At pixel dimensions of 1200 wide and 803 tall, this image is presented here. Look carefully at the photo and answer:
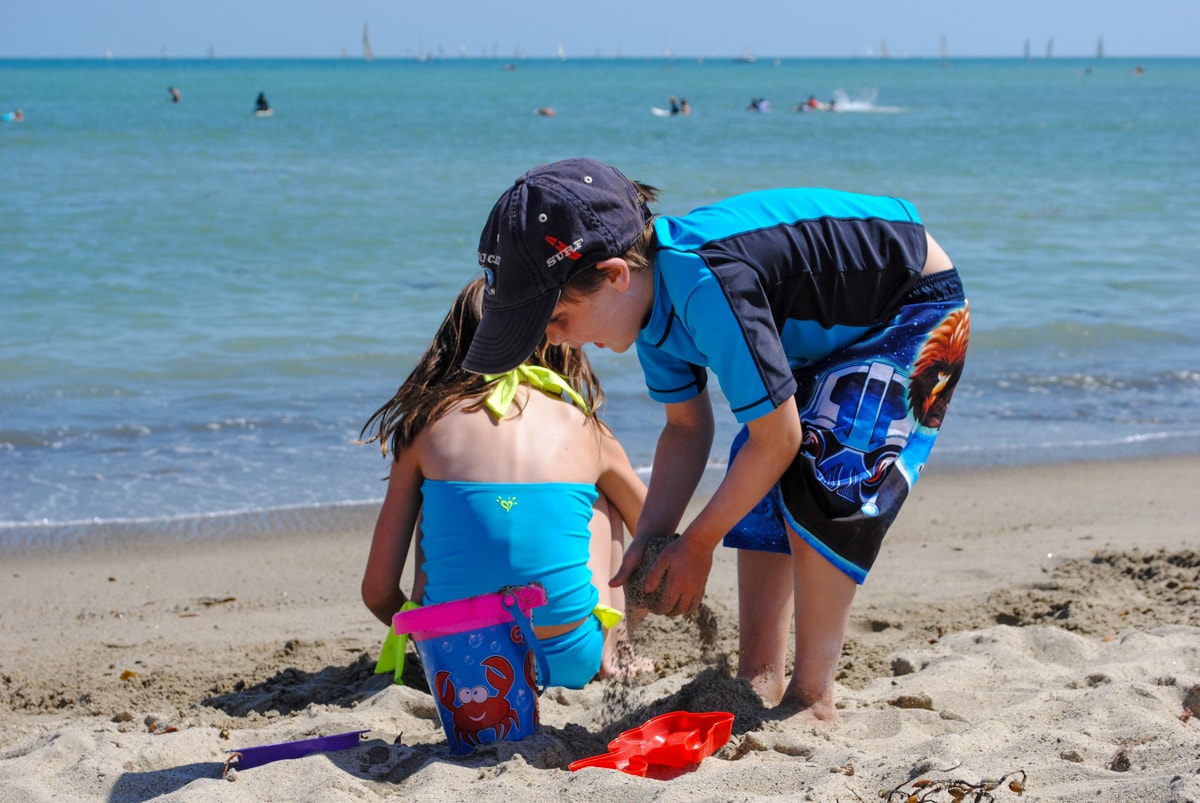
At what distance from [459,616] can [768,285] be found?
93cm

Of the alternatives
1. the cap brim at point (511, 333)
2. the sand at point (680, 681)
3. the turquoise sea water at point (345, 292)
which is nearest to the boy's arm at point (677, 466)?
the sand at point (680, 681)

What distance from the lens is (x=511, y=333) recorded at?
210cm

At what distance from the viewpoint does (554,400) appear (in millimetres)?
2979

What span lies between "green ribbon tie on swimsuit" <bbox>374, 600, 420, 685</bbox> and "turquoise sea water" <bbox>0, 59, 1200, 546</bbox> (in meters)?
1.88

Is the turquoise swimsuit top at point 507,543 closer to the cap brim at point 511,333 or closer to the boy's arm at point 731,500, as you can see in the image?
the boy's arm at point 731,500

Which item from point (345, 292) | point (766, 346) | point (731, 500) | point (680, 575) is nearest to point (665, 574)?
point (680, 575)

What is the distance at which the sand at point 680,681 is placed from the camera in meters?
2.20

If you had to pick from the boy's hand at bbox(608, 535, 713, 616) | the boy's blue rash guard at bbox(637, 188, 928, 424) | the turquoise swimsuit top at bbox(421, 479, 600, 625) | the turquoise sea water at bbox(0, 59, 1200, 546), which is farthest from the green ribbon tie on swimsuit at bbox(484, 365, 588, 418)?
the turquoise sea water at bbox(0, 59, 1200, 546)

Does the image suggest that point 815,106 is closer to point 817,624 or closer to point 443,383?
point 443,383

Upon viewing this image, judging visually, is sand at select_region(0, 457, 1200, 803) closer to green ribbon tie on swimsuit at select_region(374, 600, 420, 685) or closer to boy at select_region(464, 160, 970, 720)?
green ribbon tie on swimsuit at select_region(374, 600, 420, 685)

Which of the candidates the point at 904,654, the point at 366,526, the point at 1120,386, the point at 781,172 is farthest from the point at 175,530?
the point at 781,172

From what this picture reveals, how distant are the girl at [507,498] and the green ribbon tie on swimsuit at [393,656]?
9cm

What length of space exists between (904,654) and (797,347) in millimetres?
1123

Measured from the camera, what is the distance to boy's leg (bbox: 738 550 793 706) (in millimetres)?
2658
